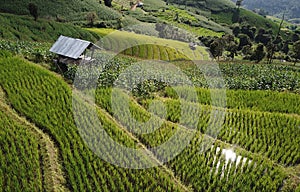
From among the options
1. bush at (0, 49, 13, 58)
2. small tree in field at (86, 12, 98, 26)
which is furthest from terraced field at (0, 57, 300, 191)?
small tree in field at (86, 12, 98, 26)

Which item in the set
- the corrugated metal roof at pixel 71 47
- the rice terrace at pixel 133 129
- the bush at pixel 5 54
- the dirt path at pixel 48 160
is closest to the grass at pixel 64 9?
the rice terrace at pixel 133 129

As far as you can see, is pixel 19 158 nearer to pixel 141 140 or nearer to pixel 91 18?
pixel 141 140

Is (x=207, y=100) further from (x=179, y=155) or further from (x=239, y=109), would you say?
(x=179, y=155)

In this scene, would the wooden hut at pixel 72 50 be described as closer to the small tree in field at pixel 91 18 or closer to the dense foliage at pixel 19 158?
the dense foliage at pixel 19 158

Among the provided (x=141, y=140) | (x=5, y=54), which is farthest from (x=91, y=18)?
(x=141, y=140)

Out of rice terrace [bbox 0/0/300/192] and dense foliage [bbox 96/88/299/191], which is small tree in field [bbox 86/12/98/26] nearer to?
rice terrace [bbox 0/0/300/192]

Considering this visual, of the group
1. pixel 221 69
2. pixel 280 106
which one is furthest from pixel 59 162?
pixel 221 69
